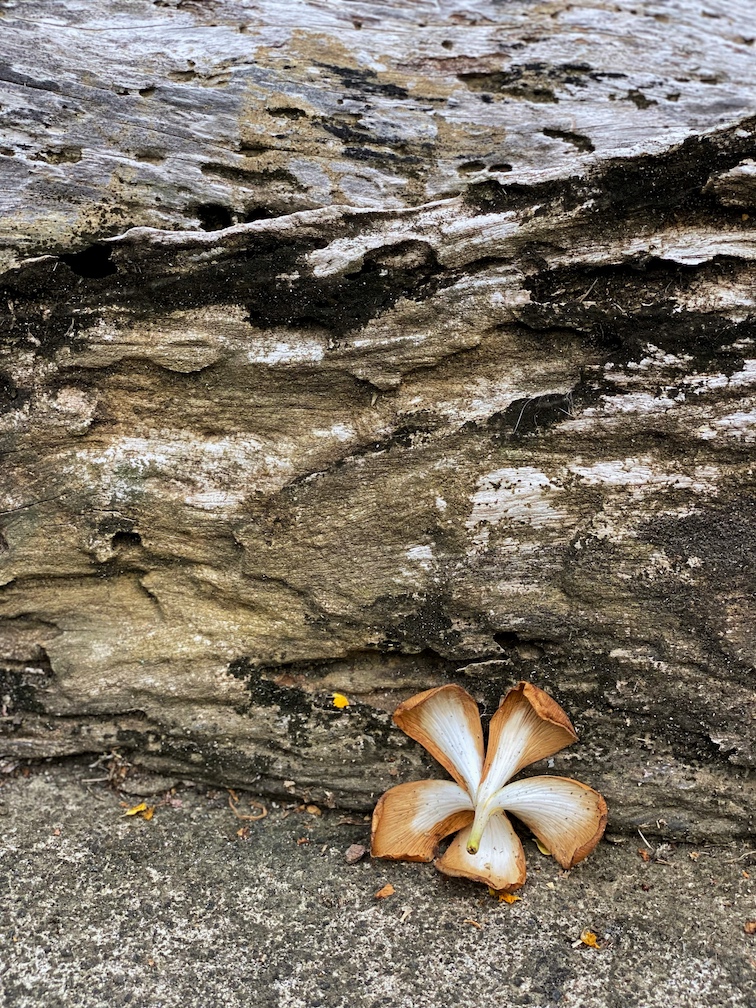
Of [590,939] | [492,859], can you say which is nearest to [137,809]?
[492,859]

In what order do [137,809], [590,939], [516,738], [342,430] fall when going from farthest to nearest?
[342,430], [137,809], [516,738], [590,939]

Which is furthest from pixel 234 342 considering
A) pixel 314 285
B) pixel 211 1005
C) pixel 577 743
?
pixel 211 1005

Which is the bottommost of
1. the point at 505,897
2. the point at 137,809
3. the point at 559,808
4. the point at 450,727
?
the point at 137,809

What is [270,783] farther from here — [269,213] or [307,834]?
[269,213]

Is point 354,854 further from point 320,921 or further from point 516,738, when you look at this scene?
point 516,738

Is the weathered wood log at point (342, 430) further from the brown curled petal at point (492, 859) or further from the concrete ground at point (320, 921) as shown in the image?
the brown curled petal at point (492, 859)

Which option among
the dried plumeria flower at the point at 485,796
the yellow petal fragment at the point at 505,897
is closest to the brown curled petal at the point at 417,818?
the dried plumeria flower at the point at 485,796

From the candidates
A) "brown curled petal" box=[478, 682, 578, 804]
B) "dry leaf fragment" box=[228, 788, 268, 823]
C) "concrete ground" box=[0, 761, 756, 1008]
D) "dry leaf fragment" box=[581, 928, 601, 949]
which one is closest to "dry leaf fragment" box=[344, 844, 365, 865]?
"concrete ground" box=[0, 761, 756, 1008]
